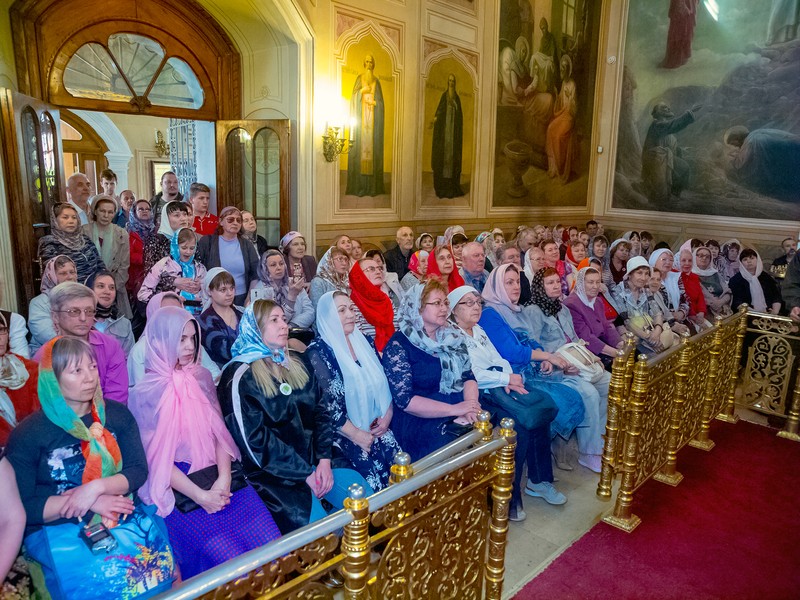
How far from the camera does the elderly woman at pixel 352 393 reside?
128 inches

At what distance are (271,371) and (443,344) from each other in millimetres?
1199

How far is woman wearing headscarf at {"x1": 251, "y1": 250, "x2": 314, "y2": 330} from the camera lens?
496cm

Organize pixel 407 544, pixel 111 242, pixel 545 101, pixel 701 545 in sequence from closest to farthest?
pixel 407 544 → pixel 701 545 → pixel 111 242 → pixel 545 101

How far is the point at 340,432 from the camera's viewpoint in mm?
3279

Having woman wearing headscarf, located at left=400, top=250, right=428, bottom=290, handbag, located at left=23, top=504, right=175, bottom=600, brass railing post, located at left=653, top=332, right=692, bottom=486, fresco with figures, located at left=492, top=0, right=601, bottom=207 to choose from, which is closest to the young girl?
woman wearing headscarf, located at left=400, top=250, right=428, bottom=290

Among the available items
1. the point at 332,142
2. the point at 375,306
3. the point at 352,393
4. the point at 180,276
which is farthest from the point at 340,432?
the point at 332,142

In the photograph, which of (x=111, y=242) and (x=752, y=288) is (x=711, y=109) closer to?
(x=752, y=288)

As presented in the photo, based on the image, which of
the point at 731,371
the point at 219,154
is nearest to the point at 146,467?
the point at 731,371

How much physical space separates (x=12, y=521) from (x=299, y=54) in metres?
6.23

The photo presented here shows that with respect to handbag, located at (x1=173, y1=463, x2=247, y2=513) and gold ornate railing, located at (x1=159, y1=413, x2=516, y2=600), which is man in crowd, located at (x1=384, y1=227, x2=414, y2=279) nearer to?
handbag, located at (x1=173, y1=463, x2=247, y2=513)

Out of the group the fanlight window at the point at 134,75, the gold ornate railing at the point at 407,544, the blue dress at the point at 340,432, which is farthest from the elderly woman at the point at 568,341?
the fanlight window at the point at 134,75

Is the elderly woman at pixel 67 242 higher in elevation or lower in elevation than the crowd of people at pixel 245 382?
higher

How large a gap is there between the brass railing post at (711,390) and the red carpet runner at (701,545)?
232mm

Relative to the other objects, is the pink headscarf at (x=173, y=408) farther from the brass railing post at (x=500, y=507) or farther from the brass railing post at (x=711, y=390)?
the brass railing post at (x=711, y=390)
